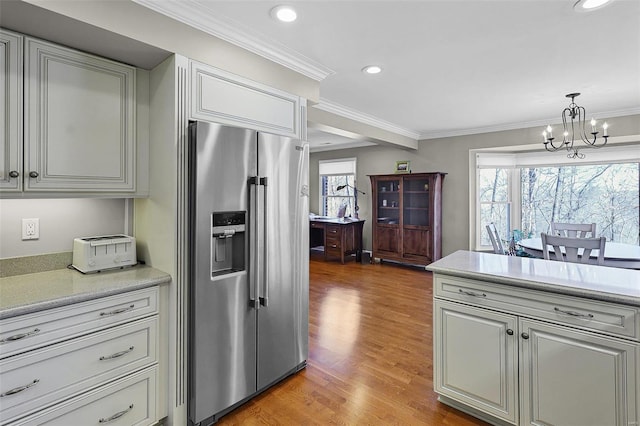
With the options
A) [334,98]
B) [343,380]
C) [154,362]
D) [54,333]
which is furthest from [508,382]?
[334,98]

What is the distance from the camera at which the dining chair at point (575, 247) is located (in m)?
3.04

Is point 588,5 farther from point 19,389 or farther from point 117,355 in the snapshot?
point 19,389

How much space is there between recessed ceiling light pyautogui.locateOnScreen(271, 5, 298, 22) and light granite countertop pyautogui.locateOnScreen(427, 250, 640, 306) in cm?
184

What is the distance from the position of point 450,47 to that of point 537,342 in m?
2.15

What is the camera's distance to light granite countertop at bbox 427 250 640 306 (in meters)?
1.51

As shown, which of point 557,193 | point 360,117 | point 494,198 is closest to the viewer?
point 360,117

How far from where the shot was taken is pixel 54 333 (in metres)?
1.47

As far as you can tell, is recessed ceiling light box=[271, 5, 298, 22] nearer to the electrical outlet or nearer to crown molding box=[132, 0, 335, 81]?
crown molding box=[132, 0, 335, 81]

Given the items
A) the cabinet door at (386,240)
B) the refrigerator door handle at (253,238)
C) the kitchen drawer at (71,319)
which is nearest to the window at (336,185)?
the cabinet door at (386,240)

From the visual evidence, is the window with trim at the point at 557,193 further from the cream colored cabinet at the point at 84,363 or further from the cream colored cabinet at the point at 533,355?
the cream colored cabinet at the point at 84,363

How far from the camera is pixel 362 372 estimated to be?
2475 mm

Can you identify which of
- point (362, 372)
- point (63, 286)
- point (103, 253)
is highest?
point (103, 253)

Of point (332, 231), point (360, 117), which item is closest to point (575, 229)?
point (360, 117)

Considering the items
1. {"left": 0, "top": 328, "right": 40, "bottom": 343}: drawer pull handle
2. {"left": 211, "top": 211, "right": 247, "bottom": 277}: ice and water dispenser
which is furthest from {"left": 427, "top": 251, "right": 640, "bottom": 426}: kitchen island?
{"left": 0, "top": 328, "right": 40, "bottom": 343}: drawer pull handle
